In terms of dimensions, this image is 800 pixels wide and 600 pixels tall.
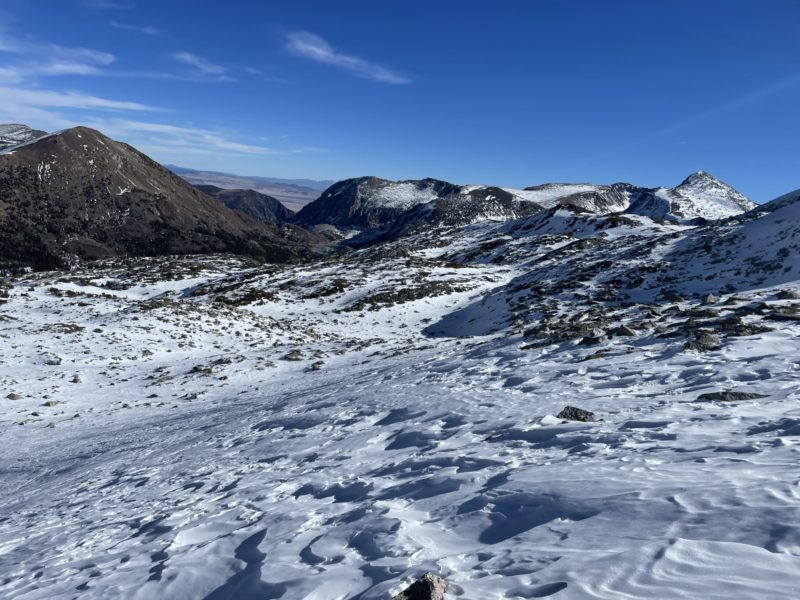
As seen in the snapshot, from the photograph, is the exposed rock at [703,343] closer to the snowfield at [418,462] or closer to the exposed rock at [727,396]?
the snowfield at [418,462]

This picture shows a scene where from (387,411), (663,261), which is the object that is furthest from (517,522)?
(663,261)

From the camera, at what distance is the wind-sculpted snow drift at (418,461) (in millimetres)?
4812

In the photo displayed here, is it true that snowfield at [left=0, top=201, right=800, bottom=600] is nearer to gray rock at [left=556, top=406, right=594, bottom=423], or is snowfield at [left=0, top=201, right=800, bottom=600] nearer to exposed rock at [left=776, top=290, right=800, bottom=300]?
exposed rock at [left=776, top=290, right=800, bottom=300]

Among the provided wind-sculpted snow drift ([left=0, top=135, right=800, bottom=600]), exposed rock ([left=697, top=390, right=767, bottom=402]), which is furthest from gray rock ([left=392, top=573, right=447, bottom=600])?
exposed rock ([left=697, top=390, right=767, bottom=402])

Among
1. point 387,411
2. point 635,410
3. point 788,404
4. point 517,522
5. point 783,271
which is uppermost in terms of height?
point 783,271

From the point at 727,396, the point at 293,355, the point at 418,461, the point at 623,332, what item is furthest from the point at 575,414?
the point at 293,355

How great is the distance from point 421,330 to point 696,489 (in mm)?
30563

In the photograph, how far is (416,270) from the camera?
55.1 m

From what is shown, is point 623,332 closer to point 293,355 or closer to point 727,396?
point 727,396

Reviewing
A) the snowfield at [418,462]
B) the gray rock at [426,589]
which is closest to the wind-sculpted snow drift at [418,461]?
the snowfield at [418,462]

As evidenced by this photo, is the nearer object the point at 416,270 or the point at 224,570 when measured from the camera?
the point at 224,570

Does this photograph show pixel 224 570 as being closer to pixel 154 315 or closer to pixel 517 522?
pixel 517 522

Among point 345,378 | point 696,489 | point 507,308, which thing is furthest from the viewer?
point 507,308

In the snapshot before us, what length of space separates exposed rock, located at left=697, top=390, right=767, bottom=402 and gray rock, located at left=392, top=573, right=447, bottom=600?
25.1ft
